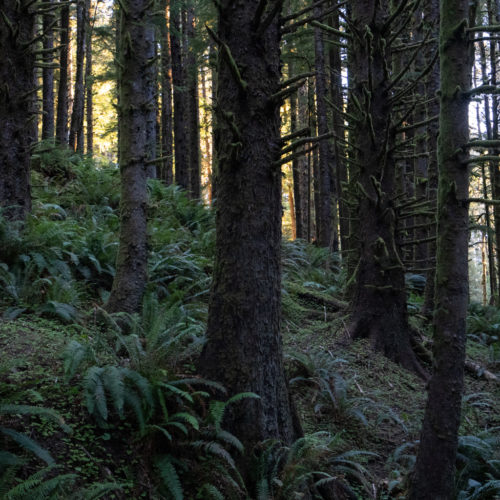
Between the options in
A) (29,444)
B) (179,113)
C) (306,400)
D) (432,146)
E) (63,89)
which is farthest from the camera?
(179,113)

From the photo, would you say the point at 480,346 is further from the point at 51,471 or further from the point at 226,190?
the point at 51,471

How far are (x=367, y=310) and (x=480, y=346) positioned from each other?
4.12m

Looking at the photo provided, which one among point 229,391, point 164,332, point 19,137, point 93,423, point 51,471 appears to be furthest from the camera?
point 19,137

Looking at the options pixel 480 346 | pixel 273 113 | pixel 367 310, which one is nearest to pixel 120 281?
pixel 273 113

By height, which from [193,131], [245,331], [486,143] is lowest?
[245,331]

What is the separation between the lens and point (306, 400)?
536cm

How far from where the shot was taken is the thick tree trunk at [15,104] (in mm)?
6672

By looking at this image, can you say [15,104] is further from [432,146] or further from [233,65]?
[432,146]

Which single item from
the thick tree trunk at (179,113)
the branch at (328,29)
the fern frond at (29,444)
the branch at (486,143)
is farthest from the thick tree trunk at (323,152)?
the fern frond at (29,444)

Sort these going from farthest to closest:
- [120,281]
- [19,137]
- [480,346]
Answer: [480,346], [19,137], [120,281]

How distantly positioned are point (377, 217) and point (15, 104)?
220 inches

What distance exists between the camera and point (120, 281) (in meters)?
Answer: 5.87

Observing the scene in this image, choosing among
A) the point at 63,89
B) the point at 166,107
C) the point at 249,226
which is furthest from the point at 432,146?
the point at 166,107

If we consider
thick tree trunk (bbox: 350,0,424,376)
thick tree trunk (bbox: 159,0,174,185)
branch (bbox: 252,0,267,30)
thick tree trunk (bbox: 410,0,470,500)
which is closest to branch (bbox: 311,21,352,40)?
thick tree trunk (bbox: 350,0,424,376)
